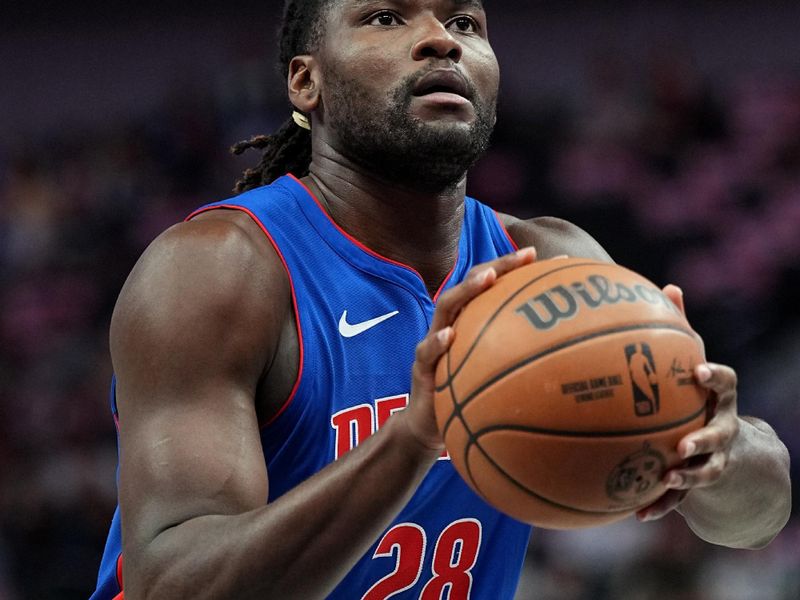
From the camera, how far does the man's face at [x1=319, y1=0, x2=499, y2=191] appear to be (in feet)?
11.1

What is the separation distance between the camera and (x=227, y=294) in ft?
9.84

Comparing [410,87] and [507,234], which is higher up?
[410,87]

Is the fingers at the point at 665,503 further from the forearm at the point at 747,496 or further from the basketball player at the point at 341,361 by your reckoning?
the forearm at the point at 747,496

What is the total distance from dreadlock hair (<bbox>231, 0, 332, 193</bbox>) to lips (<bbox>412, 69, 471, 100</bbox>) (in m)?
0.58

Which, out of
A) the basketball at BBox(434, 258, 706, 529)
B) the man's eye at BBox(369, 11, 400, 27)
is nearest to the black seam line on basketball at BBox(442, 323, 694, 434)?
the basketball at BBox(434, 258, 706, 529)

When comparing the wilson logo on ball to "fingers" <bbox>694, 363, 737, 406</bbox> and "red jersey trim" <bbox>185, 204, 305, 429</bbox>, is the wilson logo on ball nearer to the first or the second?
"fingers" <bbox>694, 363, 737, 406</bbox>

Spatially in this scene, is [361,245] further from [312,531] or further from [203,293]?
[312,531]

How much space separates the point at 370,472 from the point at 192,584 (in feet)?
1.50

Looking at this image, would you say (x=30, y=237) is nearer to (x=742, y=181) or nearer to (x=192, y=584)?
(x=742, y=181)

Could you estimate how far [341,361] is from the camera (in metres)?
3.26

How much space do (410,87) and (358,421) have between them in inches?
36.1

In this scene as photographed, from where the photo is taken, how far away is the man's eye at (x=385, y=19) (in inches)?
139

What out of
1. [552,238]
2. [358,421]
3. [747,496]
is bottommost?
[747,496]

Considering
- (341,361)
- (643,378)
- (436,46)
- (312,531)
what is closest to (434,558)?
(341,361)
